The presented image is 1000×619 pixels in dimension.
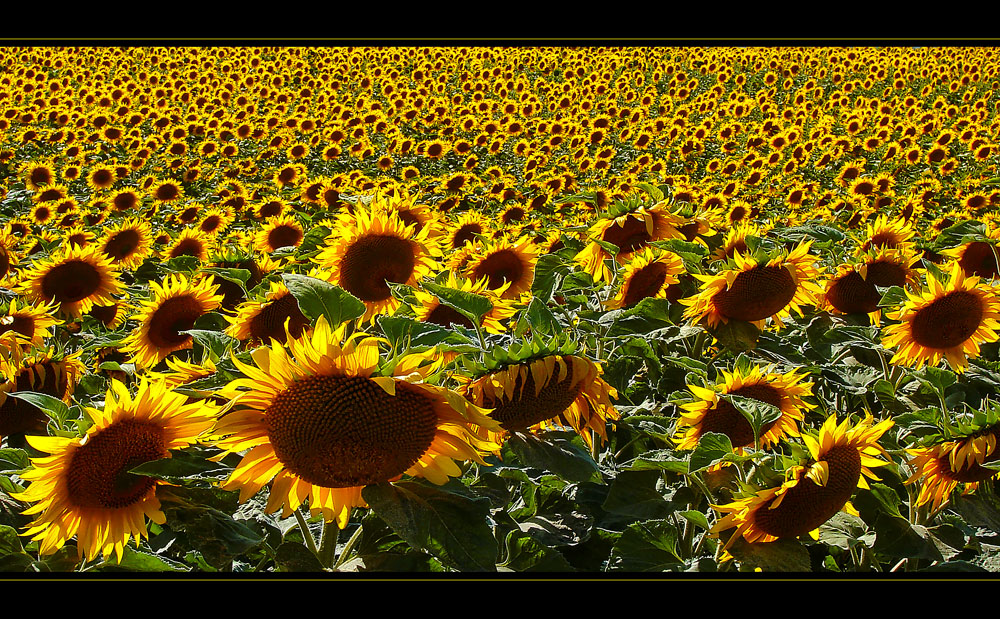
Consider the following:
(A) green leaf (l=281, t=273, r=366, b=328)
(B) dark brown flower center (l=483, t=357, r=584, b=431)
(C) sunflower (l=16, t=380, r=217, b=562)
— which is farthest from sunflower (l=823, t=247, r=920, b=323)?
(C) sunflower (l=16, t=380, r=217, b=562)

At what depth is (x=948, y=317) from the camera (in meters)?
2.02

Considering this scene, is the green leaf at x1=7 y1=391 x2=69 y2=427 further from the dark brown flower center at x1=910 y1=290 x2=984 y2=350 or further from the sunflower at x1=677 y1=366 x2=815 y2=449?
the dark brown flower center at x1=910 y1=290 x2=984 y2=350

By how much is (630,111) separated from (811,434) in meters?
9.41

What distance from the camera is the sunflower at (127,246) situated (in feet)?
13.2

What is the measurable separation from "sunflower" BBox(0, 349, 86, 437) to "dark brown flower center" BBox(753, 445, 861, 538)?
1.72 meters

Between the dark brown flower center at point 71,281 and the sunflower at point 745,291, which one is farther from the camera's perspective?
the dark brown flower center at point 71,281

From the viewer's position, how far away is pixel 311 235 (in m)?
2.33

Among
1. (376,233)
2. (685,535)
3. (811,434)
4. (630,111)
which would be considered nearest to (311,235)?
(376,233)

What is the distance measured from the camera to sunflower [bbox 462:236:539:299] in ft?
8.35

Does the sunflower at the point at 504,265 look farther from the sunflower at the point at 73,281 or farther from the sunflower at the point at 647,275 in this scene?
the sunflower at the point at 73,281

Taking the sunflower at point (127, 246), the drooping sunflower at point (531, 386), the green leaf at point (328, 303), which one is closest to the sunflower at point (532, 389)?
the drooping sunflower at point (531, 386)

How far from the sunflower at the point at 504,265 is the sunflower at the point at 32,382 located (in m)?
1.27

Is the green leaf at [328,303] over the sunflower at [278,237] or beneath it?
beneath

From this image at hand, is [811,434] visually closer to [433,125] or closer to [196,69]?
[433,125]
